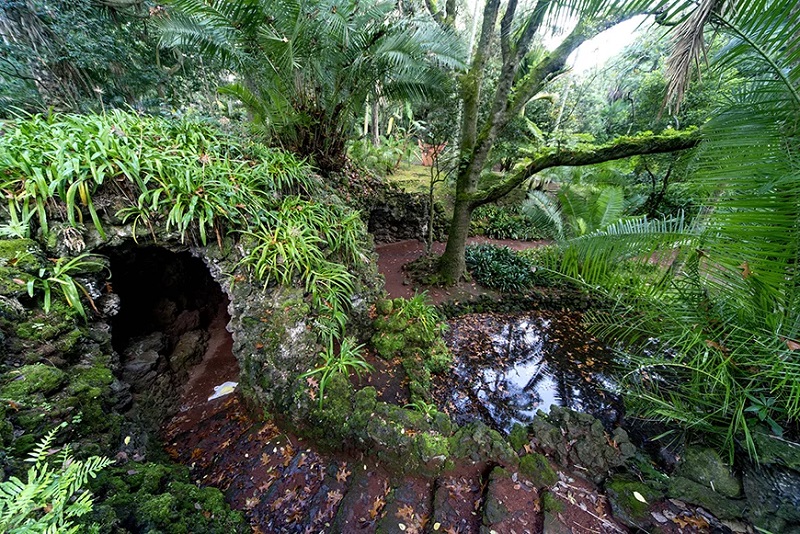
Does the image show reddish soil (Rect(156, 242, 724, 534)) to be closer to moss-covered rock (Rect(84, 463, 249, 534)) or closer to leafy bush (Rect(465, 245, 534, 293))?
moss-covered rock (Rect(84, 463, 249, 534))

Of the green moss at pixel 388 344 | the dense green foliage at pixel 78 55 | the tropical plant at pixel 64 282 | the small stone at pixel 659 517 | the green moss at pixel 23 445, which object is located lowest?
the small stone at pixel 659 517

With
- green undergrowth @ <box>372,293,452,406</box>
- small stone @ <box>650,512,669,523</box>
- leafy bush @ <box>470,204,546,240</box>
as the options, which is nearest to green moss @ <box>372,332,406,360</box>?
green undergrowth @ <box>372,293,452,406</box>

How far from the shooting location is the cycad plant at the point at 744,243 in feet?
4.76

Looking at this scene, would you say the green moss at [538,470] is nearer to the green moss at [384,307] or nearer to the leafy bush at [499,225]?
the green moss at [384,307]

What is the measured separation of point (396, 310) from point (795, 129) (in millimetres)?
3282

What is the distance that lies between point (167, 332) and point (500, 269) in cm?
555

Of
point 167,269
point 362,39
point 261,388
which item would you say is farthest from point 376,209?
point 261,388

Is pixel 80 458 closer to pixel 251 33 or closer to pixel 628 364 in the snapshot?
pixel 251 33

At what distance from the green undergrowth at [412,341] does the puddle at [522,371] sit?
1.06 feet

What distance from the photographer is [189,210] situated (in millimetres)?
2275

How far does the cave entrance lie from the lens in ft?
8.42

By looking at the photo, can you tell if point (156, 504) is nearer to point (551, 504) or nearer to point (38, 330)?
point (38, 330)

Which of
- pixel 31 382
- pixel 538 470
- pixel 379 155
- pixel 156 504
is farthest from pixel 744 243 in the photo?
pixel 379 155

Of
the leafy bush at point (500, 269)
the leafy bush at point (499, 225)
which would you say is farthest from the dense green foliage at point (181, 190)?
the leafy bush at point (499, 225)
